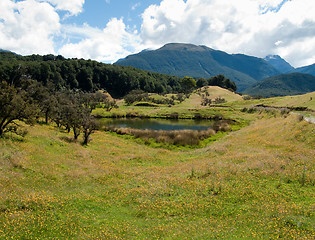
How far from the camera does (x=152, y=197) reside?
1750 centimetres

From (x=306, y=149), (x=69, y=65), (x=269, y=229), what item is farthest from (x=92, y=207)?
(x=69, y=65)

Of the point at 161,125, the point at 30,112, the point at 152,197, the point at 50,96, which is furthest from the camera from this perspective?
the point at 161,125

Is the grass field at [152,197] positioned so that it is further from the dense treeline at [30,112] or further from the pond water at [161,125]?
the pond water at [161,125]

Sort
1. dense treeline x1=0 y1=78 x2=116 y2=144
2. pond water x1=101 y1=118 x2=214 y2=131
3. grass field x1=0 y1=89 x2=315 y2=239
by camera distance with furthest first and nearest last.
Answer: pond water x1=101 y1=118 x2=214 y2=131, dense treeline x1=0 y1=78 x2=116 y2=144, grass field x1=0 y1=89 x2=315 y2=239

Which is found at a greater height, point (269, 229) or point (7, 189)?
point (7, 189)

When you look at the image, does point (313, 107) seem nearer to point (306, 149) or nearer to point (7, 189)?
point (306, 149)

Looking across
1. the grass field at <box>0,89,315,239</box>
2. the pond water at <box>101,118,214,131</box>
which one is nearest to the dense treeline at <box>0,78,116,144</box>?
the grass field at <box>0,89,315,239</box>

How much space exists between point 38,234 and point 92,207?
4.29 m

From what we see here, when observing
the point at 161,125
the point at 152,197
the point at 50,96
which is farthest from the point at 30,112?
the point at 161,125

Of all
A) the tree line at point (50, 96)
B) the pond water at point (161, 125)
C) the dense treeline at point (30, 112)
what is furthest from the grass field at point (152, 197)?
the pond water at point (161, 125)

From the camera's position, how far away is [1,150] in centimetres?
2158

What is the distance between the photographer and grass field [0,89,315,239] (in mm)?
12195

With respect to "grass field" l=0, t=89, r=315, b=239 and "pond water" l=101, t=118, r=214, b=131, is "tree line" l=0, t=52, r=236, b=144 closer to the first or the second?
"grass field" l=0, t=89, r=315, b=239

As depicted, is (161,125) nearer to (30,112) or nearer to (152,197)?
(30,112)
